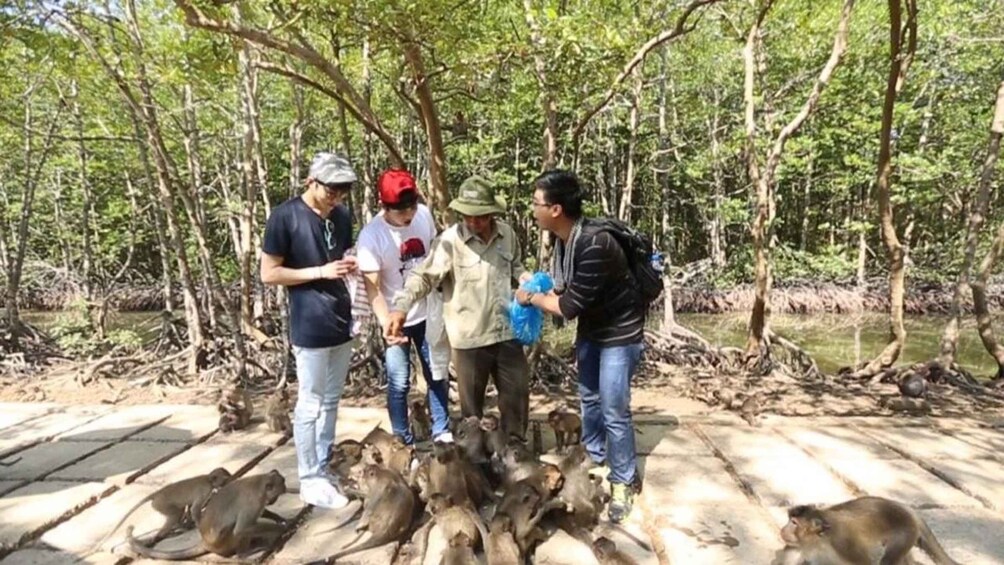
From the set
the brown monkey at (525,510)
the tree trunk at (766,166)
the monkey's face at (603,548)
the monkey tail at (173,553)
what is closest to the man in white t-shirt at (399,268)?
the brown monkey at (525,510)

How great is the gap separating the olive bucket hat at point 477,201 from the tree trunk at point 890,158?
4634 mm

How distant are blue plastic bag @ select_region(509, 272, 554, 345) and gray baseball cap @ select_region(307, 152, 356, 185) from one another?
44.1 inches

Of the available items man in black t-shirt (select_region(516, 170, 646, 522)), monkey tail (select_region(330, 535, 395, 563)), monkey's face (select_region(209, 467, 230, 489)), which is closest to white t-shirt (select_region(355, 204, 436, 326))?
man in black t-shirt (select_region(516, 170, 646, 522))

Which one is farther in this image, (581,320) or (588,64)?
(588,64)

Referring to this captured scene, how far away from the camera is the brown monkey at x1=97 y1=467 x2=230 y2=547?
3.12 meters

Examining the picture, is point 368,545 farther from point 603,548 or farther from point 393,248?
point 393,248

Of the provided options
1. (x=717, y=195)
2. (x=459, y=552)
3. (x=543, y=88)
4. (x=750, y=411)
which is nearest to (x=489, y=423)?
(x=459, y=552)

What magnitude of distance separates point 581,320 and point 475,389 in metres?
0.87

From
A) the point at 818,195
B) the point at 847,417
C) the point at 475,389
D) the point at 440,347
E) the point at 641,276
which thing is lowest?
the point at 847,417

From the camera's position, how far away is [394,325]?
3570 mm

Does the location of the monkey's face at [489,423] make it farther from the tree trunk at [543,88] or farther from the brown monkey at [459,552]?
the tree trunk at [543,88]

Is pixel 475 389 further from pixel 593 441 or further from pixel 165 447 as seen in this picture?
pixel 165 447

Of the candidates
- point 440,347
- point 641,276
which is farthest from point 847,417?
point 440,347

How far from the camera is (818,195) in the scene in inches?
883
